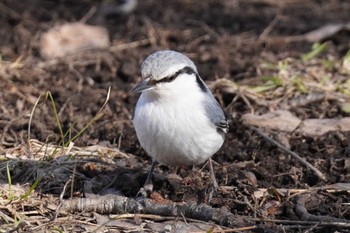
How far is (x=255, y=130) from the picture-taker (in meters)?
6.22

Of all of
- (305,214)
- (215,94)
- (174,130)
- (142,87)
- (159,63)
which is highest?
(159,63)

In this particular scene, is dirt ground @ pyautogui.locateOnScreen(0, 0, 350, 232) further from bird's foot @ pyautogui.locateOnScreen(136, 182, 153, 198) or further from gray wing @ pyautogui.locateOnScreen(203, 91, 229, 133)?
gray wing @ pyautogui.locateOnScreen(203, 91, 229, 133)

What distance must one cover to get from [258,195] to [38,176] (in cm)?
151

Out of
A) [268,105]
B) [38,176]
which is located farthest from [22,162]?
[268,105]

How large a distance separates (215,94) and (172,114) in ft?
6.98

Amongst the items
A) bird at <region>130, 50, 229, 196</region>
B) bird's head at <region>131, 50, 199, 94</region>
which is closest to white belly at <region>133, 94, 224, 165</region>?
bird at <region>130, 50, 229, 196</region>

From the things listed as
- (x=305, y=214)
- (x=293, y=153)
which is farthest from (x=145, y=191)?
(x=293, y=153)

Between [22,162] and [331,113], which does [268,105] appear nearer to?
[331,113]

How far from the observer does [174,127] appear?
16.0 feet

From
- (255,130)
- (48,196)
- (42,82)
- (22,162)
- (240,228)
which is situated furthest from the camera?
(42,82)

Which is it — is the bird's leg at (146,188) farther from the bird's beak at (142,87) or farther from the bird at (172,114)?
the bird's beak at (142,87)

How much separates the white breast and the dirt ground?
29cm

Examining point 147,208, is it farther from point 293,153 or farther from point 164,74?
point 293,153

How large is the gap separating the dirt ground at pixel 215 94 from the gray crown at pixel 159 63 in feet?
2.66
